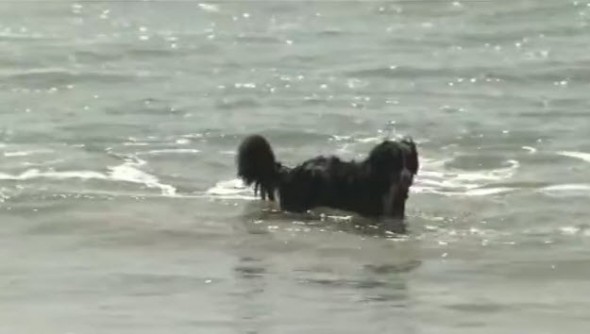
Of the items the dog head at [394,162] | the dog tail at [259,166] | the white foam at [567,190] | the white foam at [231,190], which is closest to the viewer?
the dog head at [394,162]

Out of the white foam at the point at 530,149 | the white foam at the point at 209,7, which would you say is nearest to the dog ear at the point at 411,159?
the white foam at the point at 530,149

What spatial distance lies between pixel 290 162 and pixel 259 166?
1.71 metres

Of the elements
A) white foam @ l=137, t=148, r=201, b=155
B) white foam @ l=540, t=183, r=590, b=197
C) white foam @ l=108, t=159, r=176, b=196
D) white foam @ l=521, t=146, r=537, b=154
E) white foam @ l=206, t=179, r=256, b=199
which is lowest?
white foam @ l=540, t=183, r=590, b=197

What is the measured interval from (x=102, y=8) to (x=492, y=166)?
12721mm

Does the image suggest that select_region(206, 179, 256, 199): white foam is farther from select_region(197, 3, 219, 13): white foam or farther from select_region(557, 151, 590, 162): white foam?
select_region(197, 3, 219, 13): white foam

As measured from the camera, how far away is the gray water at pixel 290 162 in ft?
22.3

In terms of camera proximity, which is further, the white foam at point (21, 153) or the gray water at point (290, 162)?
the white foam at point (21, 153)

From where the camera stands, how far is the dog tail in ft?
31.0

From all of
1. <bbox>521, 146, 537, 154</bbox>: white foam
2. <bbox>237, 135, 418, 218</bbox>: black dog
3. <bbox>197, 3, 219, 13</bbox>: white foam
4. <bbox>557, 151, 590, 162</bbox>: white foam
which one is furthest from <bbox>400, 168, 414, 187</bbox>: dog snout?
<bbox>197, 3, 219, 13</bbox>: white foam

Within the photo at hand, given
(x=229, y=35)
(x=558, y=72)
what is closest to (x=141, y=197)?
(x=558, y=72)

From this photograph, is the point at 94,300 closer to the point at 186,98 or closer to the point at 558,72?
the point at 186,98

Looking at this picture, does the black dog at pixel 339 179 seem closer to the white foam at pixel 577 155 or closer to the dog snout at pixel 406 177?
the dog snout at pixel 406 177

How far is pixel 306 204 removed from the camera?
9.43 metres

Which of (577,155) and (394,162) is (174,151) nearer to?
(577,155)
